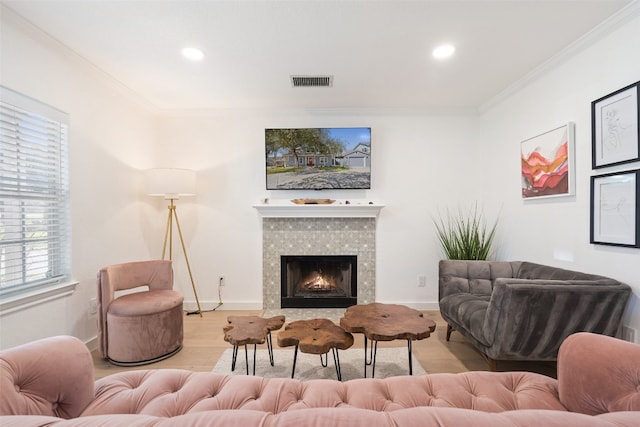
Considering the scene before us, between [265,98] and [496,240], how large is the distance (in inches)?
124

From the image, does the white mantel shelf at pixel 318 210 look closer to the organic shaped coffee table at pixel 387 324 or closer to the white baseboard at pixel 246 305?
the white baseboard at pixel 246 305

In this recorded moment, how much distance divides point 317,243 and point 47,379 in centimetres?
275

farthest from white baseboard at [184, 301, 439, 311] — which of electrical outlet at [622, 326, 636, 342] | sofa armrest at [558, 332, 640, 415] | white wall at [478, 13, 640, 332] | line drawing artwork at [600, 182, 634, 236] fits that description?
sofa armrest at [558, 332, 640, 415]

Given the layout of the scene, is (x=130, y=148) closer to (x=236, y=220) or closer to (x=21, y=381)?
(x=236, y=220)

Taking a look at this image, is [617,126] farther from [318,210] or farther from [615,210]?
[318,210]

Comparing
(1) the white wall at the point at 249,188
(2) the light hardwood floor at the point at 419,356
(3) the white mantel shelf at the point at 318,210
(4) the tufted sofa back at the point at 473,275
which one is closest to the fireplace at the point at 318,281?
(1) the white wall at the point at 249,188

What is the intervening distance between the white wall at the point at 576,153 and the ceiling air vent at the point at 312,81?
1.99 meters

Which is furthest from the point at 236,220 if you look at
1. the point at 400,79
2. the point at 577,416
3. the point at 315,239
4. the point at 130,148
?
the point at 577,416

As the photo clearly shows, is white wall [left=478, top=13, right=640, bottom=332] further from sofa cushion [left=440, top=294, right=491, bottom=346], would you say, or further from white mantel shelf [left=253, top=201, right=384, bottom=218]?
white mantel shelf [left=253, top=201, right=384, bottom=218]

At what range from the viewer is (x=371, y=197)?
3.54 m

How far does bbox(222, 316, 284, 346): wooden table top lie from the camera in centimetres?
180

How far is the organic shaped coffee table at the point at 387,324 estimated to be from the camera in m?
1.72

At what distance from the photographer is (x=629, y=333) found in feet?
5.99

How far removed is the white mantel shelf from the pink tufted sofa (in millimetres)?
2281
